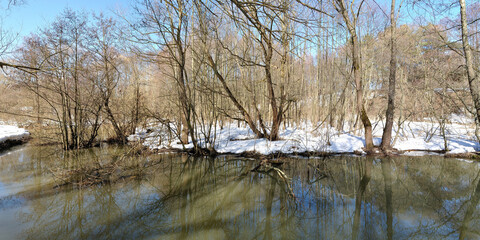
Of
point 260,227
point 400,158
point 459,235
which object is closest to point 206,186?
point 260,227

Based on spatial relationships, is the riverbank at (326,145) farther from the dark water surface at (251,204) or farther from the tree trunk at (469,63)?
the tree trunk at (469,63)

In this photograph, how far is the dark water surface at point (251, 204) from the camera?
3.90 m

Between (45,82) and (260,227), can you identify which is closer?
(260,227)

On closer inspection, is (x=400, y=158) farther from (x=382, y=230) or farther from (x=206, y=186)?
(x=206, y=186)

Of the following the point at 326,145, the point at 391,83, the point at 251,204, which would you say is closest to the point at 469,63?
the point at 391,83

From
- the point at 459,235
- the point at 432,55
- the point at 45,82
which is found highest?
the point at 432,55

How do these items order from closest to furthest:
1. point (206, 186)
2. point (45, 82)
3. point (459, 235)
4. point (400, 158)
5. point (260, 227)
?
point (459, 235)
point (260, 227)
point (206, 186)
point (400, 158)
point (45, 82)

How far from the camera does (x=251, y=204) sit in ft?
16.7

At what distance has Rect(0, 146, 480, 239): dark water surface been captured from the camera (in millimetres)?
3904

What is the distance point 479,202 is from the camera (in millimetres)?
5121

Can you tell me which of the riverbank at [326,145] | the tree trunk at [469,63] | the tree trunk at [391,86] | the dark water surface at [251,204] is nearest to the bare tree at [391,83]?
the tree trunk at [391,86]

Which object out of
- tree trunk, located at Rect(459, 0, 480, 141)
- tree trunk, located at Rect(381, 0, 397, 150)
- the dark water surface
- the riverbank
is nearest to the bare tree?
tree trunk, located at Rect(381, 0, 397, 150)

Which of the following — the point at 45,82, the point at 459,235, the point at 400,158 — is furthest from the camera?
Answer: the point at 45,82

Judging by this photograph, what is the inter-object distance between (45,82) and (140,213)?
30.4 feet
